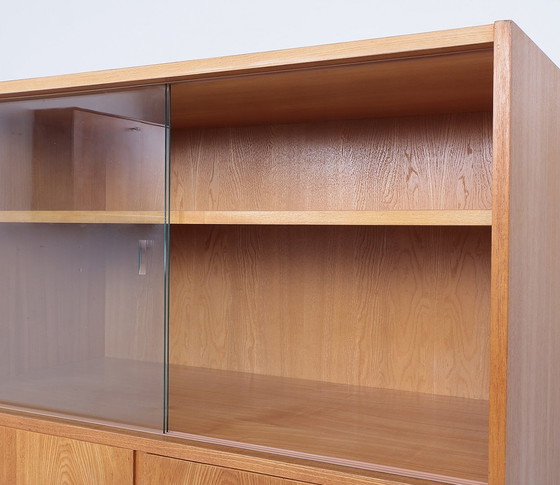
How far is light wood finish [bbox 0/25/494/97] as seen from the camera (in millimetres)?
1267

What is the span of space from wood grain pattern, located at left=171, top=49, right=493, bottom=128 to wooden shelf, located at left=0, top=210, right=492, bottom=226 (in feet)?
0.81

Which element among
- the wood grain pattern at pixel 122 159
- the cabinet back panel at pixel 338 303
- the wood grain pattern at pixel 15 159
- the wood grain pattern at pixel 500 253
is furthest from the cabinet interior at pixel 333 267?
the wood grain pattern at pixel 15 159

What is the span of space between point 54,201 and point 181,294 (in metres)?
0.65

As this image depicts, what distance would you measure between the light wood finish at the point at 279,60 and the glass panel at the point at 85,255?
0.14 ft

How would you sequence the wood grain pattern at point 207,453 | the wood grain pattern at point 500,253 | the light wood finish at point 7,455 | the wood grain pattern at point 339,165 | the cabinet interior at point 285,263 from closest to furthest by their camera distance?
the wood grain pattern at point 500,253
the wood grain pattern at point 207,453
the cabinet interior at point 285,263
the light wood finish at point 7,455
the wood grain pattern at point 339,165

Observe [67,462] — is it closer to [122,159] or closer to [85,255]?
[85,255]

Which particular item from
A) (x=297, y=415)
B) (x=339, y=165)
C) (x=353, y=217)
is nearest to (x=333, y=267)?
(x=339, y=165)

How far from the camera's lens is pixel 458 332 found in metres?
1.92

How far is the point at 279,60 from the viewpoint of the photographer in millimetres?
1428

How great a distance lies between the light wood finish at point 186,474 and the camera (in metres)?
1.42

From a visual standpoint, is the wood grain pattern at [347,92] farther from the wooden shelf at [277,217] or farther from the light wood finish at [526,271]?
the wooden shelf at [277,217]

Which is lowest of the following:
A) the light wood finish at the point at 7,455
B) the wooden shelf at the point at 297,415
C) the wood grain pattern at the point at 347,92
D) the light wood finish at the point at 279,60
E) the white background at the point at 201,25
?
the light wood finish at the point at 7,455

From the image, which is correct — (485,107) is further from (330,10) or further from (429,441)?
(429,441)

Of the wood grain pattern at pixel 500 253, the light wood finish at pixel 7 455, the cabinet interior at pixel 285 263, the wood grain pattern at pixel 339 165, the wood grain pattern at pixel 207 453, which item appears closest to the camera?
the wood grain pattern at pixel 500 253
